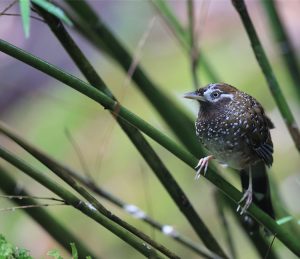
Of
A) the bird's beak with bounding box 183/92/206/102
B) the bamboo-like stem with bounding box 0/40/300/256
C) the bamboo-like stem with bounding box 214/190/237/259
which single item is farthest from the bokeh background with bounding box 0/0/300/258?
the bamboo-like stem with bounding box 0/40/300/256

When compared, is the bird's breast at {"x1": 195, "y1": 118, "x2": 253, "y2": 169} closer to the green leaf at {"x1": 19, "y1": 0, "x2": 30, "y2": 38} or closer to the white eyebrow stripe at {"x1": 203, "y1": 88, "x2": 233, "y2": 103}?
the white eyebrow stripe at {"x1": 203, "y1": 88, "x2": 233, "y2": 103}

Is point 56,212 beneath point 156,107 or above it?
beneath

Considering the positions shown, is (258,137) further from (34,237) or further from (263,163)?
(34,237)

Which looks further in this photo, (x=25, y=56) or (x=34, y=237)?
(x=34, y=237)

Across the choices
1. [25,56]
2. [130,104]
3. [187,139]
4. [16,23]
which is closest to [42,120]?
[130,104]

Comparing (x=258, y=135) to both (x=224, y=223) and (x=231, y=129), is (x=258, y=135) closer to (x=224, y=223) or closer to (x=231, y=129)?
→ (x=231, y=129)

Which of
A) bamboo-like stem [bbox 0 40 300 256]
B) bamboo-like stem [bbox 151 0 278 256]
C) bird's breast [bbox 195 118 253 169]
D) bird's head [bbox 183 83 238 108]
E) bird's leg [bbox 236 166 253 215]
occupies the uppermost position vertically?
bamboo-like stem [bbox 151 0 278 256]
